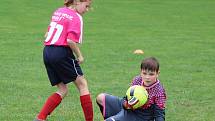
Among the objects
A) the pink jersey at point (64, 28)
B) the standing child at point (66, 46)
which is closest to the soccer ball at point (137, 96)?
the standing child at point (66, 46)

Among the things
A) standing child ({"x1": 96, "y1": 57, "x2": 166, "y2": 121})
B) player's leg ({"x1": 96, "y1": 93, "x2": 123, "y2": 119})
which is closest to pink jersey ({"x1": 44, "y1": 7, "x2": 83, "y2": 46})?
player's leg ({"x1": 96, "y1": 93, "x2": 123, "y2": 119})

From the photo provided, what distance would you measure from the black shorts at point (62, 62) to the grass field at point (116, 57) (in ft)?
2.38

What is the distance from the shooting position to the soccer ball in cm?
561

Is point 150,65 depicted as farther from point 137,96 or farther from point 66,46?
point 66,46

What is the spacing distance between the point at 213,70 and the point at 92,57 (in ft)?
8.76

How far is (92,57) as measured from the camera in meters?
12.1

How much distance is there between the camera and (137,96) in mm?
5602

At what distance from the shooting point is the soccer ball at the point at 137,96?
5.61 meters

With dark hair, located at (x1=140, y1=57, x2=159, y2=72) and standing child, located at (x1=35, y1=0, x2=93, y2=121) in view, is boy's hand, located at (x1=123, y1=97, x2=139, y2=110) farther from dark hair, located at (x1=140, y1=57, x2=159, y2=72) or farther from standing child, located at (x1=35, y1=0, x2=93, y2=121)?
standing child, located at (x1=35, y1=0, x2=93, y2=121)

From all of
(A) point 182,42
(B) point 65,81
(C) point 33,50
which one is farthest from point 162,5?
(B) point 65,81

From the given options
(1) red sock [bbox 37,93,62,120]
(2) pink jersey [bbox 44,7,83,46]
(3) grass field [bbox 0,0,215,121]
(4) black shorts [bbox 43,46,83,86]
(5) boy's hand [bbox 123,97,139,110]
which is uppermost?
(2) pink jersey [bbox 44,7,83,46]

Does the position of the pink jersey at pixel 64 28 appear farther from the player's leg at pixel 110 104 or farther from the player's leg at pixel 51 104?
the player's leg at pixel 110 104

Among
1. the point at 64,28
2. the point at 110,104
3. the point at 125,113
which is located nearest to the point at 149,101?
the point at 125,113

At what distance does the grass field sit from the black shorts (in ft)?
2.38
